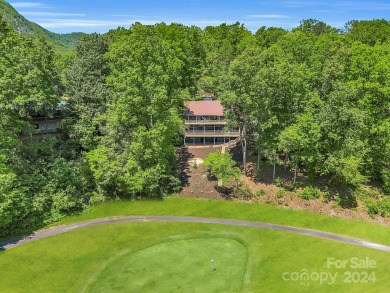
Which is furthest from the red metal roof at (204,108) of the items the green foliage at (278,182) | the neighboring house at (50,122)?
the neighboring house at (50,122)

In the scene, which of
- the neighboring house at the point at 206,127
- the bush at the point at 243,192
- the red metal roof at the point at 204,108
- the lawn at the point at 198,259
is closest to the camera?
the lawn at the point at 198,259

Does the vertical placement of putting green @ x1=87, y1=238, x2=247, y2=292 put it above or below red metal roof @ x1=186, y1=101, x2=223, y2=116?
below

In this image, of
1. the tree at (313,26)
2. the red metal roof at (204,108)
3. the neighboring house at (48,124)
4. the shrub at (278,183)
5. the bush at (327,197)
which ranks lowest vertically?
the bush at (327,197)

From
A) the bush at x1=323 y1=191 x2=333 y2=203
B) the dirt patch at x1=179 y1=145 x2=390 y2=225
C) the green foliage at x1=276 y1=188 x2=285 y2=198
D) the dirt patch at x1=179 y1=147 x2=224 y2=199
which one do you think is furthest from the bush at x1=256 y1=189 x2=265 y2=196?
the bush at x1=323 y1=191 x2=333 y2=203

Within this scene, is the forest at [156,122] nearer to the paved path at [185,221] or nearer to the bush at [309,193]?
the paved path at [185,221]

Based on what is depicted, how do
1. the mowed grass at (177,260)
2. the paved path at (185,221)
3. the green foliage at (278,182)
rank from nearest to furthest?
1. the mowed grass at (177,260)
2. the paved path at (185,221)
3. the green foliage at (278,182)

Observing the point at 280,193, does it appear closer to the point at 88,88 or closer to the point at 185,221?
the point at 185,221

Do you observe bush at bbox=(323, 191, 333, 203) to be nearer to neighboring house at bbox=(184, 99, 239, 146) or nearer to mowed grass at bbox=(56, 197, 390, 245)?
mowed grass at bbox=(56, 197, 390, 245)

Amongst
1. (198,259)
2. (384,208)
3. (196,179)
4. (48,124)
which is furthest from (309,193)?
(48,124)
